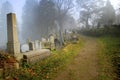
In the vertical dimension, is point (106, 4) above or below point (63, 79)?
above

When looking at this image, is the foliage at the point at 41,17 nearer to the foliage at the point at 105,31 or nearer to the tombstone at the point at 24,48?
the foliage at the point at 105,31

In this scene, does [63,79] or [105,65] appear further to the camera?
[105,65]

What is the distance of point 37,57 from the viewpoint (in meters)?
11.9

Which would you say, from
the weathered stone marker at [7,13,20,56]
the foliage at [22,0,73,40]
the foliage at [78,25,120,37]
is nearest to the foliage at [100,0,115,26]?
the foliage at [78,25,120,37]

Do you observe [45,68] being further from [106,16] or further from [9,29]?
[106,16]

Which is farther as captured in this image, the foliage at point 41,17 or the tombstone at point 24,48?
the foliage at point 41,17

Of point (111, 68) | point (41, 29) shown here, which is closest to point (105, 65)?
point (111, 68)

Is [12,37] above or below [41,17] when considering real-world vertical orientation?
below

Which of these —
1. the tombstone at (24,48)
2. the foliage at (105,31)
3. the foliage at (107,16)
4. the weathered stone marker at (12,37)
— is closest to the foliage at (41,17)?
the foliage at (105,31)

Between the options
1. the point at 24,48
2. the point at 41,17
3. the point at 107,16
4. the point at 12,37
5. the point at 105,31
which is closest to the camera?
the point at 12,37

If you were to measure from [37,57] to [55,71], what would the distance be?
300 centimetres

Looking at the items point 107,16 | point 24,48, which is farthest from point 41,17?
point 24,48

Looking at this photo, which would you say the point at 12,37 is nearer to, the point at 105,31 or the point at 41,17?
the point at 105,31

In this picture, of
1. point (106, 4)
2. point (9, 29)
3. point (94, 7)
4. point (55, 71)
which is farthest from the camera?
point (106, 4)
